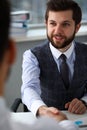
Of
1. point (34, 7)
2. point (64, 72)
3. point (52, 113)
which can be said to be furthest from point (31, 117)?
point (34, 7)

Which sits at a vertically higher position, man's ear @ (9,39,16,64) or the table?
man's ear @ (9,39,16,64)

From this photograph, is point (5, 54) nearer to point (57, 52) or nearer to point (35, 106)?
point (35, 106)

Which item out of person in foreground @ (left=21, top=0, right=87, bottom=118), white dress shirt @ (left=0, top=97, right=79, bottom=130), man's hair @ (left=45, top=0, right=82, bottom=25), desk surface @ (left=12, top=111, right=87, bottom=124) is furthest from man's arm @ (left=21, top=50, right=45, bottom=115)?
white dress shirt @ (left=0, top=97, right=79, bottom=130)

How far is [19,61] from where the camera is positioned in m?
3.01

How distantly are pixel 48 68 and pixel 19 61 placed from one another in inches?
42.2

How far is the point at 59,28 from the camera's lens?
2010mm

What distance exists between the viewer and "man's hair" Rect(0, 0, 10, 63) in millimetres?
585

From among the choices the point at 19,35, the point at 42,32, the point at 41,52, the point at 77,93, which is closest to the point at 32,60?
the point at 41,52

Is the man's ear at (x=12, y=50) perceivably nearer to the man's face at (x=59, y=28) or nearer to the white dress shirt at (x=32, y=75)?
the white dress shirt at (x=32, y=75)

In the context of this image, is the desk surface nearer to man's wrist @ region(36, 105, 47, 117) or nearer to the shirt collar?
man's wrist @ region(36, 105, 47, 117)

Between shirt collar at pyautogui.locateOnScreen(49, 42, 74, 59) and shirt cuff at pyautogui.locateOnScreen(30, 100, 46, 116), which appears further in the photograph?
shirt collar at pyautogui.locateOnScreen(49, 42, 74, 59)

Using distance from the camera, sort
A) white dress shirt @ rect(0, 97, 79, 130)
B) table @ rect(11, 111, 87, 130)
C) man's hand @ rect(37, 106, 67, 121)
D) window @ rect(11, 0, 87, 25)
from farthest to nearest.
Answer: window @ rect(11, 0, 87, 25) → table @ rect(11, 111, 87, 130) → man's hand @ rect(37, 106, 67, 121) → white dress shirt @ rect(0, 97, 79, 130)

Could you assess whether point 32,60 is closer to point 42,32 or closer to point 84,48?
point 84,48

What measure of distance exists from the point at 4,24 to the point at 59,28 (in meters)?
1.44
